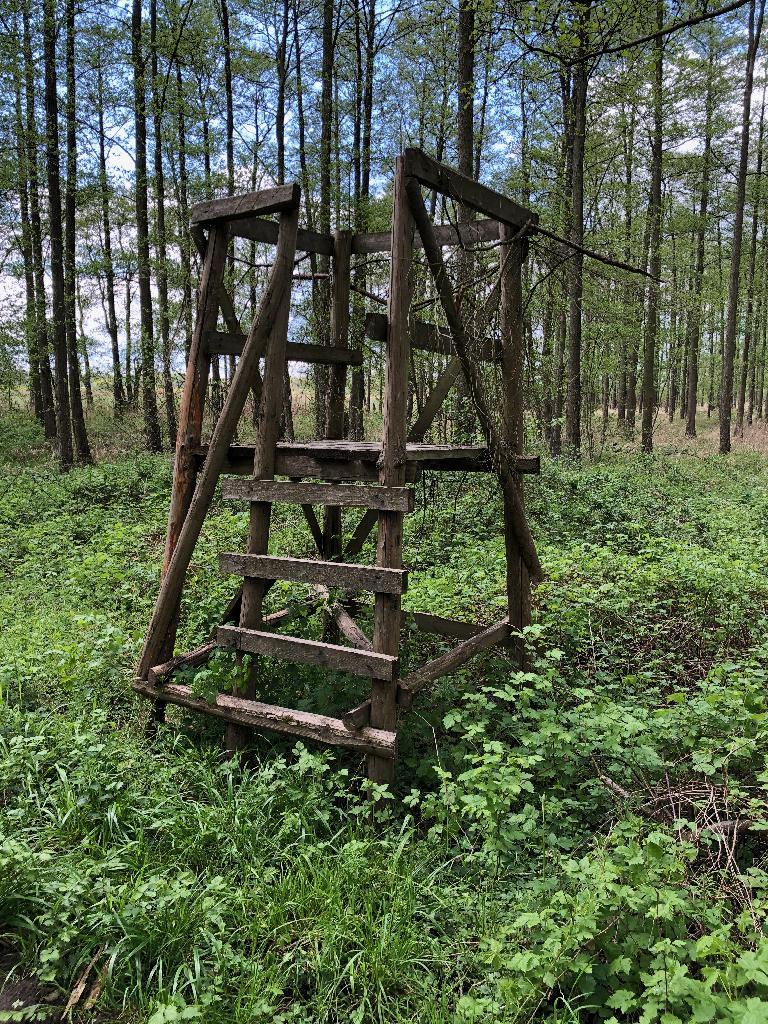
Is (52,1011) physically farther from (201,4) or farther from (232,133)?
(201,4)

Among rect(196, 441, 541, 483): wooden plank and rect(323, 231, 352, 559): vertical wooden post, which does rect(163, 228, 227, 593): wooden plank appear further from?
rect(323, 231, 352, 559): vertical wooden post

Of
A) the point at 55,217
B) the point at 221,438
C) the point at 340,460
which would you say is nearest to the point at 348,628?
the point at 340,460

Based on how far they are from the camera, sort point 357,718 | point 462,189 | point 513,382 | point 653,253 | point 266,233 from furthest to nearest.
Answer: point 653,253 → point 513,382 → point 266,233 → point 462,189 → point 357,718

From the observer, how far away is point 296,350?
16.4ft

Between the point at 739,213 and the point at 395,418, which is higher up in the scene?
the point at 739,213

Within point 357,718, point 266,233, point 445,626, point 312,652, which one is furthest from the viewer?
point 445,626

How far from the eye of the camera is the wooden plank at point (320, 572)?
12.4 feet

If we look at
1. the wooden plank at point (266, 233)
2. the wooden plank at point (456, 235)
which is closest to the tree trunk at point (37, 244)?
the wooden plank at point (266, 233)

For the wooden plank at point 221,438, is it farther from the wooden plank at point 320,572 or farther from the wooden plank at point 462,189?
the wooden plank at point 462,189

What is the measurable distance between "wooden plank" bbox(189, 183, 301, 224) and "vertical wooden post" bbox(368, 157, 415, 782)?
2.61ft

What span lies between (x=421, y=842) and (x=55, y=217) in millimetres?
14893

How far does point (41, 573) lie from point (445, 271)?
20.1 feet

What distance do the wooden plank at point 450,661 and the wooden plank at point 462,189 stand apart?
2.79 m

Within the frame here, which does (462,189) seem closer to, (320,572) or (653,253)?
(320,572)
